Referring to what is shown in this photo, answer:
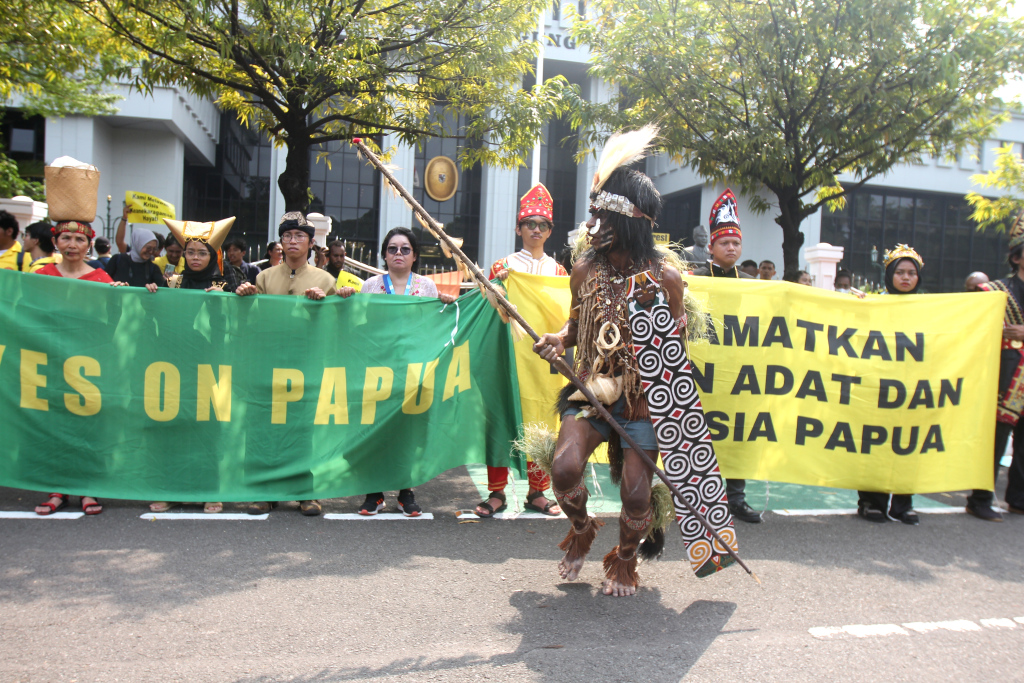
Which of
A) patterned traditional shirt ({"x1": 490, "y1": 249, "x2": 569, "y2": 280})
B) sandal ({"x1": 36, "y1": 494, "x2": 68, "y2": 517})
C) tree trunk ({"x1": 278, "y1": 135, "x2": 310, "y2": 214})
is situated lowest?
sandal ({"x1": 36, "y1": 494, "x2": 68, "y2": 517})

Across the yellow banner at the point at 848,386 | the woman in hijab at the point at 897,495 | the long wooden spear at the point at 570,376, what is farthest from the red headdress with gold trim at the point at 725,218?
the long wooden spear at the point at 570,376

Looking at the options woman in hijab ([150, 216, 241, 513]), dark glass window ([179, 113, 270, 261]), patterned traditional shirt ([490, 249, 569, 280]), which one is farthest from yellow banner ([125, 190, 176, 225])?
dark glass window ([179, 113, 270, 261])

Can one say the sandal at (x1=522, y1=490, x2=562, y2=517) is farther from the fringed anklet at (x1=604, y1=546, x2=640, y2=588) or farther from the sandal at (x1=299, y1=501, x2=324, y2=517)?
the sandal at (x1=299, y1=501, x2=324, y2=517)

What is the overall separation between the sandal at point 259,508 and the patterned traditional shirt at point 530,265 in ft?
7.37

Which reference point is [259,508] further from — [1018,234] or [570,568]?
[1018,234]

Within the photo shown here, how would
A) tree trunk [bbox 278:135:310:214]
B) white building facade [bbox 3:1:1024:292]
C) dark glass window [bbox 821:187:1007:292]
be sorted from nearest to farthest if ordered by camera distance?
tree trunk [bbox 278:135:310:214], white building facade [bbox 3:1:1024:292], dark glass window [bbox 821:187:1007:292]

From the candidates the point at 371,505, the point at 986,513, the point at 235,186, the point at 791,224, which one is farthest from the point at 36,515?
the point at 235,186

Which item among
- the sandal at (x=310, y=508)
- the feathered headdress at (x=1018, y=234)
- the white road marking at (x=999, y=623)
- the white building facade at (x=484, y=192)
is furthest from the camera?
the white building facade at (x=484, y=192)

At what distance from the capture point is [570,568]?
3.96 m

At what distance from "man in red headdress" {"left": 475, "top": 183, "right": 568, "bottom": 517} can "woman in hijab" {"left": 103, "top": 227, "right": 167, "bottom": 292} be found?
116 inches

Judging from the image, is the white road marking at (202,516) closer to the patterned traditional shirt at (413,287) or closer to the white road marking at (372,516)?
the white road marking at (372,516)

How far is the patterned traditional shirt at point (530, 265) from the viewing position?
5641 mm

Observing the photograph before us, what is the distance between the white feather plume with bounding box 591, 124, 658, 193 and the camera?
3895mm

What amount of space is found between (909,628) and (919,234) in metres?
32.6
